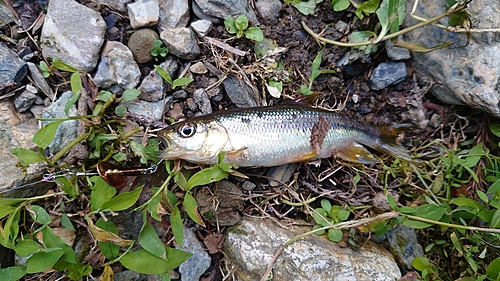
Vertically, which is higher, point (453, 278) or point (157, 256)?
point (157, 256)

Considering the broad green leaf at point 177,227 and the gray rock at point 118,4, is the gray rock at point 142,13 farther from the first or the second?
the broad green leaf at point 177,227

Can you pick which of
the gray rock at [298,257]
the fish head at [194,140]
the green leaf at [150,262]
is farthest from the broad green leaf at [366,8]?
the green leaf at [150,262]

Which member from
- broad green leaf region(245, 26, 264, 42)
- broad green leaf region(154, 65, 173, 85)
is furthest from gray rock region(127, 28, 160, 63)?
broad green leaf region(245, 26, 264, 42)

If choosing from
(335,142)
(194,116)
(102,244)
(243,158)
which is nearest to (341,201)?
(335,142)

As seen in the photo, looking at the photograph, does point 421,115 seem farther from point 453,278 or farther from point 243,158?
point 243,158

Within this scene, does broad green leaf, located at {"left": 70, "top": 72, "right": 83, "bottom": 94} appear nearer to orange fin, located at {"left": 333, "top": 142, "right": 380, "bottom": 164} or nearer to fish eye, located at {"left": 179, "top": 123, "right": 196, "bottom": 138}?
fish eye, located at {"left": 179, "top": 123, "right": 196, "bottom": 138}
